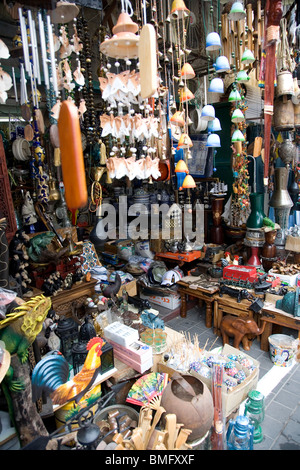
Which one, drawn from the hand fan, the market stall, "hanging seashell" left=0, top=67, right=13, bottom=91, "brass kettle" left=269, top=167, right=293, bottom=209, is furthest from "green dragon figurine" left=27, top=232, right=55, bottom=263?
"brass kettle" left=269, top=167, right=293, bottom=209

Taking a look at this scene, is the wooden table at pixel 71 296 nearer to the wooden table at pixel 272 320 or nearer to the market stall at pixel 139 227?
the market stall at pixel 139 227

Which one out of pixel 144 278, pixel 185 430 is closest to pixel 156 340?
pixel 185 430

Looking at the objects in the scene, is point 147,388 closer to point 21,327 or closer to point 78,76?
point 21,327

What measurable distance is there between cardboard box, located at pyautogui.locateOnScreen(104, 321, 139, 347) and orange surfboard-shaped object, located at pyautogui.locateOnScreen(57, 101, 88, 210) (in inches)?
66.3

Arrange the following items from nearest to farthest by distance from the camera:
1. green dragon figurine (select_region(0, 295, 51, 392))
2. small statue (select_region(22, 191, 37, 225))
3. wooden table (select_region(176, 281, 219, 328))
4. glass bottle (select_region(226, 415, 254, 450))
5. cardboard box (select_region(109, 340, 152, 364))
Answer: green dragon figurine (select_region(0, 295, 51, 392))
glass bottle (select_region(226, 415, 254, 450))
cardboard box (select_region(109, 340, 152, 364))
small statue (select_region(22, 191, 37, 225))
wooden table (select_region(176, 281, 219, 328))

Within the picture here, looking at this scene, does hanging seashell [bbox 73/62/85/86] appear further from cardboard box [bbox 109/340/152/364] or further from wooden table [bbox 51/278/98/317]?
wooden table [bbox 51/278/98/317]

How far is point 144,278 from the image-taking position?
483 centimetres

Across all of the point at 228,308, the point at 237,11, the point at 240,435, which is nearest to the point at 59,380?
the point at 240,435

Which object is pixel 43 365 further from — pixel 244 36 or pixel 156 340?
pixel 244 36

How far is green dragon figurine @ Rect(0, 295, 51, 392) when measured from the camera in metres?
1.64

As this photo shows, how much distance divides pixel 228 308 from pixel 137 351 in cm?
197

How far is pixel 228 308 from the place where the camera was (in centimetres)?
394
